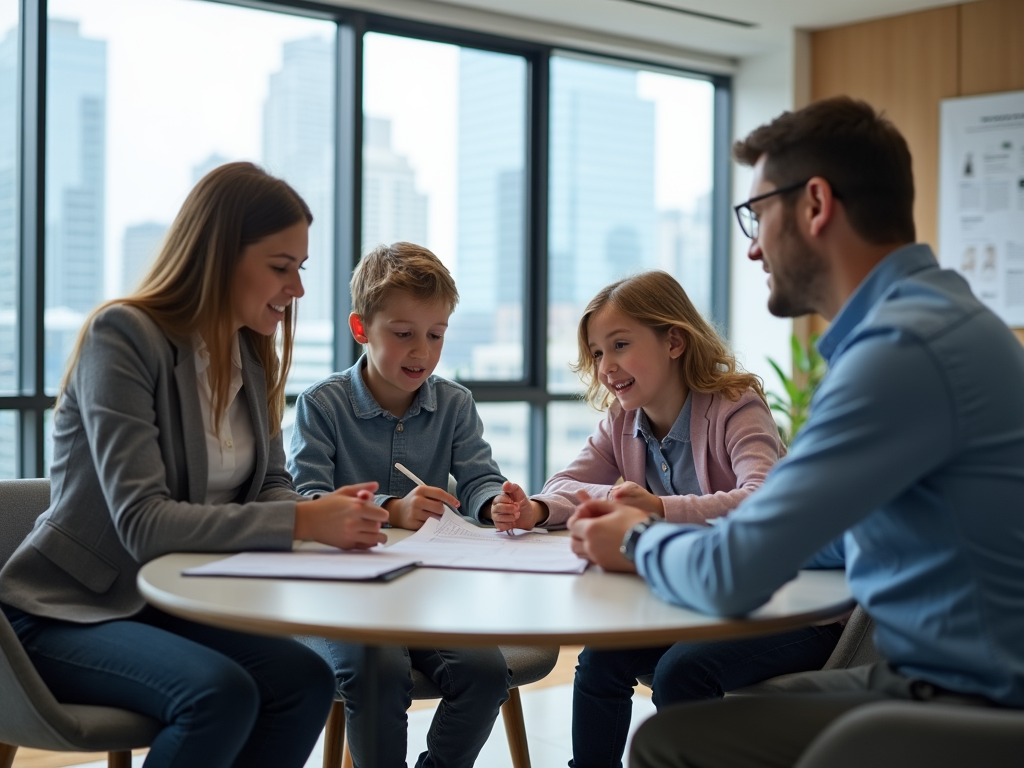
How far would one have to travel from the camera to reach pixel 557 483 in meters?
2.27

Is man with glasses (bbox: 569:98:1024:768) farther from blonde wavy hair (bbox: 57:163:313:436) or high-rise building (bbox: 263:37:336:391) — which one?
high-rise building (bbox: 263:37:336:391)

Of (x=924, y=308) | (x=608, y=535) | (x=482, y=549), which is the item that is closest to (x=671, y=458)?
(x=482, y=549)

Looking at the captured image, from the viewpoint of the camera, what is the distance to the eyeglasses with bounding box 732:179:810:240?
1.49 meters

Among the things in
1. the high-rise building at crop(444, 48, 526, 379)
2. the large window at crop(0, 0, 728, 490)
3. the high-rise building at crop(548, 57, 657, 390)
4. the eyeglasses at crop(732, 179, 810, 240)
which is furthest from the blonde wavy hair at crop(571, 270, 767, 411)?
the high-rise building at crop(548, 57, 657, 390)

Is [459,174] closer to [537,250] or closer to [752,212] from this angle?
[537,250]

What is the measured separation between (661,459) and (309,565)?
957 millimetres

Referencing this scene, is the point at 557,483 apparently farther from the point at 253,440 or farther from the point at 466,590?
the point at 466,590

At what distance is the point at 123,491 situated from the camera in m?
1.63

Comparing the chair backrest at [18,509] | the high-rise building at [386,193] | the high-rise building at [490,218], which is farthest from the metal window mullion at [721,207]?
the chair backrest at [18,509]

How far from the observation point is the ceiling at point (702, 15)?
495 centimetres

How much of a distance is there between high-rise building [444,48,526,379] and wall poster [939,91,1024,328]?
1993mm

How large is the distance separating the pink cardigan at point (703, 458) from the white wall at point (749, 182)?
3.25 metres

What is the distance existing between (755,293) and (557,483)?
385 cm

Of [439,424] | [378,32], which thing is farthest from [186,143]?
[439,424]
